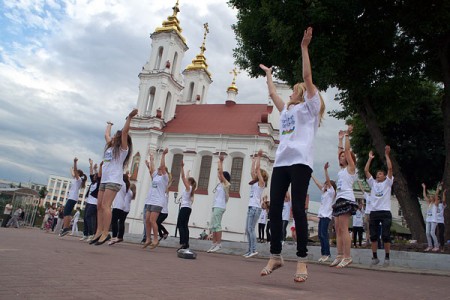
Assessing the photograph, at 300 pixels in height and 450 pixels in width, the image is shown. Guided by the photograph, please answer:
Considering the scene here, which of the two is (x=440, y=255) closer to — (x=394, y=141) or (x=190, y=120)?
(x=394, y=141)

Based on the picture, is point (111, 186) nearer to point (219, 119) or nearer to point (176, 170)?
point (176, 170)

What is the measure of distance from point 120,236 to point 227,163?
27.4 meters

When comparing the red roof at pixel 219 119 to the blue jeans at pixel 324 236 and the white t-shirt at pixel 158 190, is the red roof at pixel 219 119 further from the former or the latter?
the white t-shirt at pixel 158 190

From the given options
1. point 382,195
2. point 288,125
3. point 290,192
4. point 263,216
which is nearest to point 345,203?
point 290,192

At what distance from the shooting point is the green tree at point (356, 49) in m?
13.5

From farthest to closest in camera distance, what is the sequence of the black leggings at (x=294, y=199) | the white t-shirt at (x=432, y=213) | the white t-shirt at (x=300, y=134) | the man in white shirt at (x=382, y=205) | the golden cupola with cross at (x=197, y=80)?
1. the golden cupola with cross at (x=197, y=80)
2. the white t-shirt at (x=432, y=213)
3. the man in white shirt at (x=382, y=205)
4. the white t-shirt at (x=300, y=134)
5. the black leggings at (x=294, y=199)

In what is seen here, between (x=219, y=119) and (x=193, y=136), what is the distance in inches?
141

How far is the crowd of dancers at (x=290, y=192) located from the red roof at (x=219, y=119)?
83.0ft

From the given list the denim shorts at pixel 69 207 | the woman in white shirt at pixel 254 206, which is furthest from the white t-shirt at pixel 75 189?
the woman in white shirt at pixel 254 206

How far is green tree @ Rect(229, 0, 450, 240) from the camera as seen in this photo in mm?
13484

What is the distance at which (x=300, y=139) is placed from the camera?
4414 mm

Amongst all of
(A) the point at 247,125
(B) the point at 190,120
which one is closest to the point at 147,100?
(B) the point at 190,120

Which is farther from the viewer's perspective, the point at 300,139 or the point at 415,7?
the point at 415,7

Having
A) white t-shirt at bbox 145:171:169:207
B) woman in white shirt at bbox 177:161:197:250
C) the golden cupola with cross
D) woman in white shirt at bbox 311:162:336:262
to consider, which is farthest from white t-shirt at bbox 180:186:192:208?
the golden cupola with cross
